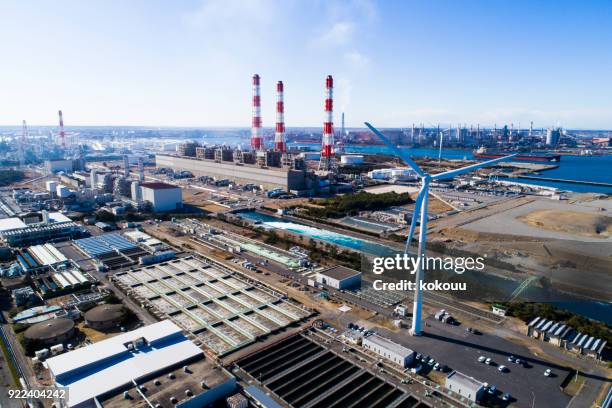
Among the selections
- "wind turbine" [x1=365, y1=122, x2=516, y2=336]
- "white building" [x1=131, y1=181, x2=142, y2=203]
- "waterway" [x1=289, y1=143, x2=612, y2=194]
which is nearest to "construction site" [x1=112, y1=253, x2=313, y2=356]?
"wind turbine" [x1=365, y1=122, x2=516, y2=336]

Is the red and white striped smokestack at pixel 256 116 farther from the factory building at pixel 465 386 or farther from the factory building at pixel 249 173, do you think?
the factory building at pixel 465 386

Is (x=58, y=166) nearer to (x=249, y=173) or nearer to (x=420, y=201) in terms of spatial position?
(x=249, y=173)

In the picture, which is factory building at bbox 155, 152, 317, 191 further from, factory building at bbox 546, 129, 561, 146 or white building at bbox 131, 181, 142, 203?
factory building at bbox 546, 129, 561, 146

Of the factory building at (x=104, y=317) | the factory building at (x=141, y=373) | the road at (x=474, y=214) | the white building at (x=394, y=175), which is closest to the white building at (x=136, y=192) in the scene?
the factory building at (x=104, y=317)

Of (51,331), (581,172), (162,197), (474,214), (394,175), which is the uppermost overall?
(394,175)

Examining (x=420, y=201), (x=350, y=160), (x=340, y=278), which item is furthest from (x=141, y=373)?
(x=350, y=160)

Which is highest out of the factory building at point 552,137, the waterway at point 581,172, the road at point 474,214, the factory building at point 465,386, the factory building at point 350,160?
the factory building at point 552,137

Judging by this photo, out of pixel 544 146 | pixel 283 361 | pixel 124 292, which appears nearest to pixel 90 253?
pixel 124 292
